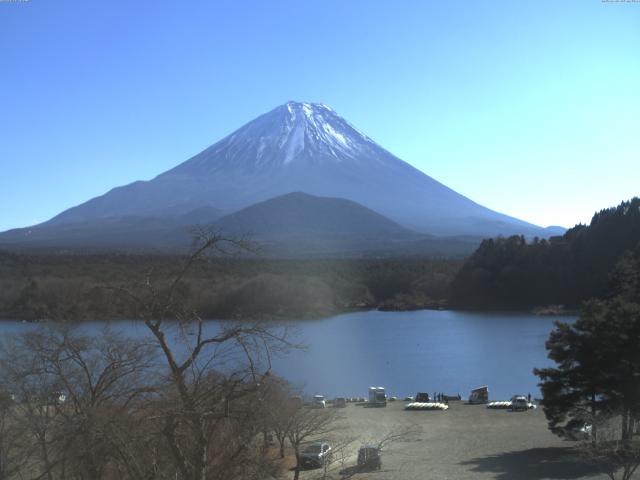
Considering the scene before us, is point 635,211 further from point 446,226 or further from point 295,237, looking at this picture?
point 446,226

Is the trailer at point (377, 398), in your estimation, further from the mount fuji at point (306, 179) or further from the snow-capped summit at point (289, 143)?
the snow-capped summit at point (289, 143)

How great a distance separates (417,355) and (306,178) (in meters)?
62.2

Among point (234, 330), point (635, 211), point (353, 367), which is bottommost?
point (353, 367)

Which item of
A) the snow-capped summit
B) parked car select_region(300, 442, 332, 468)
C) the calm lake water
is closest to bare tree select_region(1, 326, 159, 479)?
parked car select_region(300, 442, 332, 468)

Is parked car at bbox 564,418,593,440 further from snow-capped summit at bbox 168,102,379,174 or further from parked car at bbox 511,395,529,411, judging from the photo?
snow-capped summit at bbox 168,102,379,174

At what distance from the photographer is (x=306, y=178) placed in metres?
84.6

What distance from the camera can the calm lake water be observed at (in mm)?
18188

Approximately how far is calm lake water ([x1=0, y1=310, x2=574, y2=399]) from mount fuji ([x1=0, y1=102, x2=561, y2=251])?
46.9 meters

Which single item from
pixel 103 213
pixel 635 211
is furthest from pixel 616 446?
pixel 103 213

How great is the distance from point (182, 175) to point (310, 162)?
52.2 ft

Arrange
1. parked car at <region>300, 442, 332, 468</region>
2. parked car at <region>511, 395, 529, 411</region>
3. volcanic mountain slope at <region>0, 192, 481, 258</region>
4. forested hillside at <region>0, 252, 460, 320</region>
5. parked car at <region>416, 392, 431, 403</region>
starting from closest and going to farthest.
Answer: parked car at <region>300, 442, 332, 468</region>
parked car at <region>511, 395, 529, 411</region>
parked car at <region>416, 392, 431, 403</region>
forested hillside at <region>0, 252, 460, 320</region>
volcanic mountain slope at <region>0, 192, 481, 258</region>

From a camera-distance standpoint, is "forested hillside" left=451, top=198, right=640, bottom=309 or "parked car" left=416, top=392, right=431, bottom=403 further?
"forested hillside" left=451, top=198, right=640, bottom=309

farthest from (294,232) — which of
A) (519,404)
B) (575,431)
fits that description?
(575,431)

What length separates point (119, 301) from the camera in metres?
4.22
